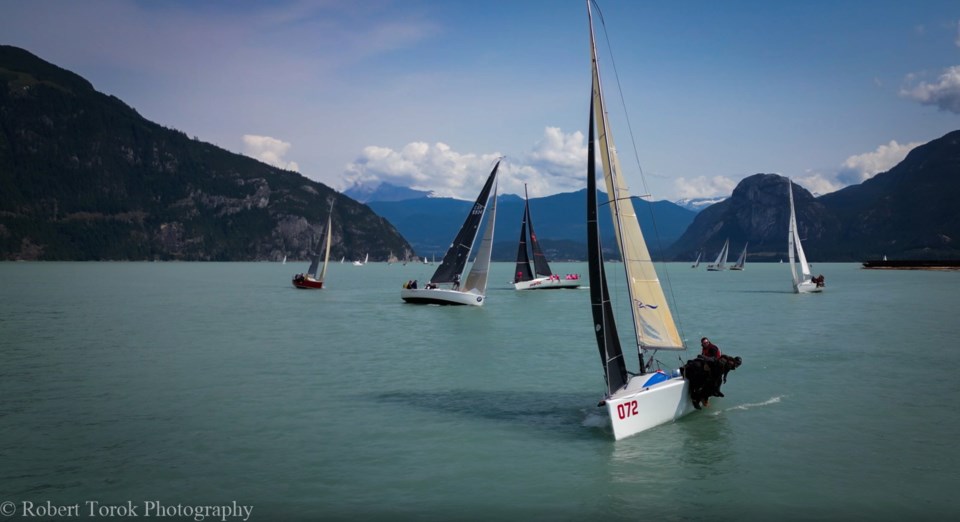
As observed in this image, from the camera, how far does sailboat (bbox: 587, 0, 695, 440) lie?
19.5 m

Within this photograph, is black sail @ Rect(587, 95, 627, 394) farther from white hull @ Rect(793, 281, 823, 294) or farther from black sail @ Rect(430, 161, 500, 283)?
white hull @ Rect(793, 281, 823, 294)

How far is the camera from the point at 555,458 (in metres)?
18.6

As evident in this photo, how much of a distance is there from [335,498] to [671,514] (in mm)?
7068

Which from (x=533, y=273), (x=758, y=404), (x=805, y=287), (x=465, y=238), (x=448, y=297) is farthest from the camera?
(x=533, y=273)

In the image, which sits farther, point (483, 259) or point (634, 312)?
point (483, 259)

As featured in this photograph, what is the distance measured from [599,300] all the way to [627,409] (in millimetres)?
3084

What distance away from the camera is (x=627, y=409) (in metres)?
19.5

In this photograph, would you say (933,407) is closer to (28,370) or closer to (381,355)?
(381,355)

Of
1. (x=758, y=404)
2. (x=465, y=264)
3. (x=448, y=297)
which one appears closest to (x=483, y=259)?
(x=465, y=264)

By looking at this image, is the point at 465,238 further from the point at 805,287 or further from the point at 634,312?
the point at 805,287

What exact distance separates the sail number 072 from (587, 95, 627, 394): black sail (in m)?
0.92

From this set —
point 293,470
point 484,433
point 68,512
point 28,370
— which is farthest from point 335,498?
point 28,370

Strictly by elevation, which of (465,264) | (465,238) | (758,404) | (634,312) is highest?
(465,238)

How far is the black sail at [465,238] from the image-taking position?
6244cm
